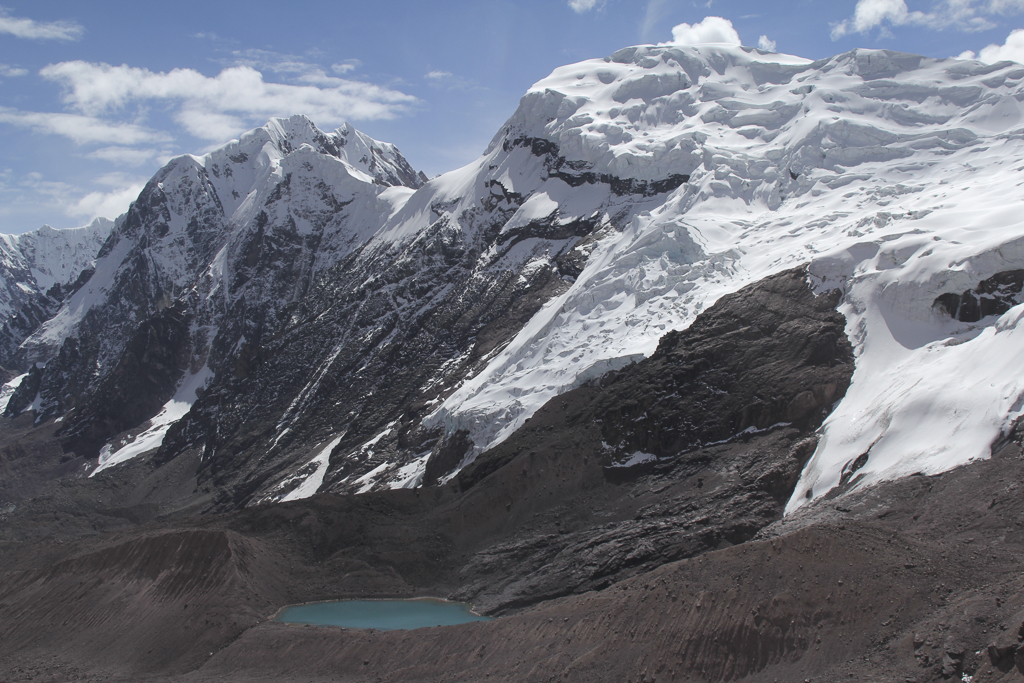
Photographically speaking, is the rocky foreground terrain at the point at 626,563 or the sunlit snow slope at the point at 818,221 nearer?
the rocky foreground terrain at the point at 626,563

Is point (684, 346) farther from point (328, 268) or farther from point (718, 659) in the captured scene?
point (328, 268)

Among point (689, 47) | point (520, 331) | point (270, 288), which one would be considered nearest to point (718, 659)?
point (520, 331)

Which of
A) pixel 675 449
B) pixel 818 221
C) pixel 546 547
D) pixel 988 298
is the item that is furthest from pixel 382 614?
pixel 818 221

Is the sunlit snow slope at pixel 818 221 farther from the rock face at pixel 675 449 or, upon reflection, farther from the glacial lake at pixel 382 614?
the glacial lake at pixel 382 614

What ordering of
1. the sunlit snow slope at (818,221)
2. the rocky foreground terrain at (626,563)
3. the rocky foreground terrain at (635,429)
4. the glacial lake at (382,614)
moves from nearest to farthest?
the rocky foreground terrain at (626,563)
the rocky foreground terrain at (635,429)
the sunlit snow slope at (818,221)
the glacial lake at (382,614)

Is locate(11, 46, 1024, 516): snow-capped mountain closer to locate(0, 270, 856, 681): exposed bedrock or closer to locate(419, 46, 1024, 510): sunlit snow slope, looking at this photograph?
locate(419, 46, 1024, 510): sunlit snow slope

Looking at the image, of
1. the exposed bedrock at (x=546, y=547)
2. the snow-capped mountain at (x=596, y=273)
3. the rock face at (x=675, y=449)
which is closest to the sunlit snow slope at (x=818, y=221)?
the snow-capped mountain at (x=596, y=273)
